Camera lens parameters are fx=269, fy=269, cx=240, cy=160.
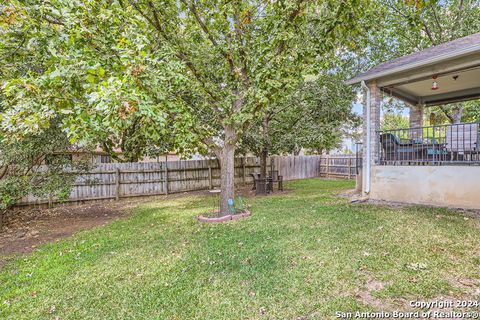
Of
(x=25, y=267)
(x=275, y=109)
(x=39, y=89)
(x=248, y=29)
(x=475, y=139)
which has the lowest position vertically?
(x=25, y=267)

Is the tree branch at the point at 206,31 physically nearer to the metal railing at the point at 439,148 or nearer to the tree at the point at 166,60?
the tree at the point at 166,60

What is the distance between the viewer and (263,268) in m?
→ 3.82

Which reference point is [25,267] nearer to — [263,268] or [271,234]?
[263,268]

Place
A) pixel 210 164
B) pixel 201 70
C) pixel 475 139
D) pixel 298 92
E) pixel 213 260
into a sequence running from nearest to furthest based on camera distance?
pixel 213 260, pixel 475 139, pixel 201 70, pixel 298 92, pixel 210 164

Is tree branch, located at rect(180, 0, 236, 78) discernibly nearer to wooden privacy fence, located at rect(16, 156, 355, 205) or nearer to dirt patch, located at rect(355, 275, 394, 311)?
wooden privacy fence, located at rect(16, 156, 355, 205)

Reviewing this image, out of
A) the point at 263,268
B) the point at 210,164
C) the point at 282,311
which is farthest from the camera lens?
the point at 210,164

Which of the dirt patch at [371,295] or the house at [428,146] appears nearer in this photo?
the dirt patch at [371,295]

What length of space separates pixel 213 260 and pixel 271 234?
1.51 metres

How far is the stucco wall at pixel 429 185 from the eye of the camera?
6.11m

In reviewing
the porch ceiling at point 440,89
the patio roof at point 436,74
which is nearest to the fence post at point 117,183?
the patio roof at point 436,74

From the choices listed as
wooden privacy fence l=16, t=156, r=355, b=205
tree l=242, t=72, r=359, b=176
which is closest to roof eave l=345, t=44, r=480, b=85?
tree l=242, t=72, r=359, b=176

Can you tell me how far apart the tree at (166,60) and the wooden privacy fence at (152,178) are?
4.27 meters

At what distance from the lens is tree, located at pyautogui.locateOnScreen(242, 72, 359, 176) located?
10.5 metres

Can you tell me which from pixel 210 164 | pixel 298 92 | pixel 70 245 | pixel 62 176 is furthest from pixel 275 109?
pixel 70 245
